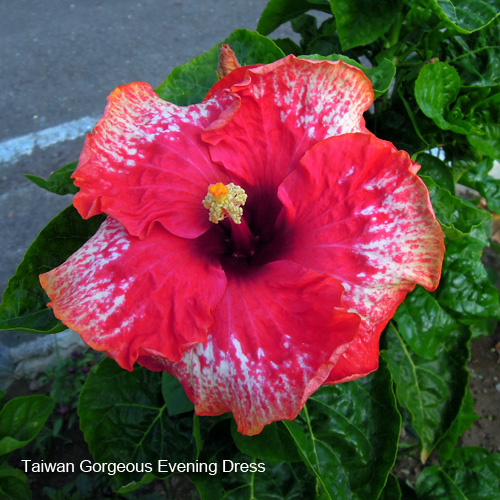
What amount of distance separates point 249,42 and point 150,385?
3.07ft

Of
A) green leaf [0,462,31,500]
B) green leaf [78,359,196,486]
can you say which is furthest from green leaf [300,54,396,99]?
green leaf [0,462,31,500]

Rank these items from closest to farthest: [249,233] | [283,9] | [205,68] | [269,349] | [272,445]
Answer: [269,349] → [249,233] → [272,445] → [205,68] → [283,9]

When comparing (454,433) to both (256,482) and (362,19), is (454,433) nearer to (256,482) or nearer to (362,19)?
(256,482)

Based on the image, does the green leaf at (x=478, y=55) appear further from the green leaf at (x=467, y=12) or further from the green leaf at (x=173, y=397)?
the green leaf at (x=173, y=397)

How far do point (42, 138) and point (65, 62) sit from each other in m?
0.76

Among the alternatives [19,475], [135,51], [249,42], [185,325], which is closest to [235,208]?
[185,325]

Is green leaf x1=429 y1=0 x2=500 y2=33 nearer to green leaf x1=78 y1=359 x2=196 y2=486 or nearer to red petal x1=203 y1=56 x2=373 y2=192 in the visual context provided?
red petal x1=203 y1=56 x2=373 y2=192

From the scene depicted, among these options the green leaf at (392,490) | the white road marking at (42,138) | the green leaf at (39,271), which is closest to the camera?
the green leaf at (39,271)

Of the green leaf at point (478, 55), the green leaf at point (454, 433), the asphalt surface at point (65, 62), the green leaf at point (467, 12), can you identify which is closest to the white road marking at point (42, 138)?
the asphalt surface at point (65, 62)

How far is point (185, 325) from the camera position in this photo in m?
0.86

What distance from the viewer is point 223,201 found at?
3.14 feet

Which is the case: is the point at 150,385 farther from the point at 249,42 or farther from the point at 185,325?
the point at 249,42

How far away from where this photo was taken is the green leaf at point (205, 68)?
1.28 meters

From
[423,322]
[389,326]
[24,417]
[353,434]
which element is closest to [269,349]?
[353,434]
